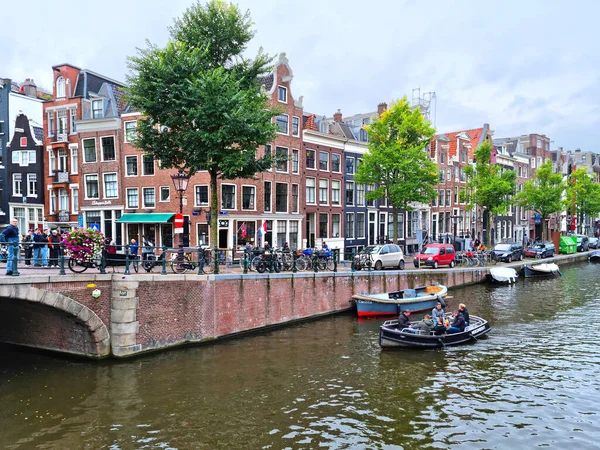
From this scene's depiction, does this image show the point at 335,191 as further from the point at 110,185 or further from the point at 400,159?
the point at 110,185

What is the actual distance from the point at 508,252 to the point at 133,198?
111 ft

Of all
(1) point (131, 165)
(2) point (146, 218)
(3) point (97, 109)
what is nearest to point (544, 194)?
(2) point (146, 218)

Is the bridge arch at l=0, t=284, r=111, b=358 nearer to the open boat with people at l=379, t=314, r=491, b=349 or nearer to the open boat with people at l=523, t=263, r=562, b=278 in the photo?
the open boat with people at l=379, t=314, r=491, b=349

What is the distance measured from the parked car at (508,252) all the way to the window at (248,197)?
2304cm

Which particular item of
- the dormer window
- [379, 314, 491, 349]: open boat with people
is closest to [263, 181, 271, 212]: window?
the dormer window

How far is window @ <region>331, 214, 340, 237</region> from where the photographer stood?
41281mm

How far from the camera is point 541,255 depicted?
1944 inches

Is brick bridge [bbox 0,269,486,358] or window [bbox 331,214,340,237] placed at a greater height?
window [bbox 331,214,340,237]

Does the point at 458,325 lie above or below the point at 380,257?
below

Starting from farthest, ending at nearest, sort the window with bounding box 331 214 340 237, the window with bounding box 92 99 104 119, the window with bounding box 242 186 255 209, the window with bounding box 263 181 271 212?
1. the window with bounding box 331 214 340 237
2. the window with bounding box 263 181 271 212
3. the window with bounding box 92 99 104 119
4. the window with bounding box 242 186 255 209

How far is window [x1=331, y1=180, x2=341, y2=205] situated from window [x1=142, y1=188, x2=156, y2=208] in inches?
619

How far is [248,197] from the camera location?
34188 mm

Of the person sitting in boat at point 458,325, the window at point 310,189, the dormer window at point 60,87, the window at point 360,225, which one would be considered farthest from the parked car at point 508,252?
the dormer window at point 60,87

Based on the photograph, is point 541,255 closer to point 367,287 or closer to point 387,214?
point 387,214
